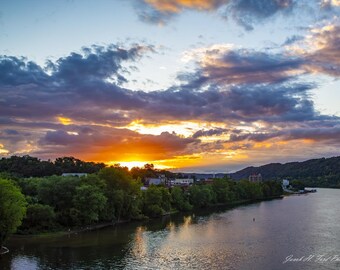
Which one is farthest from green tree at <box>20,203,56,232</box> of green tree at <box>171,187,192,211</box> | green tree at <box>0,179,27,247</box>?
green tree at <box>171,187,192,211</box>

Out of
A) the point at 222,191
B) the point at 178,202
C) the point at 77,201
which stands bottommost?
the point at 178,202

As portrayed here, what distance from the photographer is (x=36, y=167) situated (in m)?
159

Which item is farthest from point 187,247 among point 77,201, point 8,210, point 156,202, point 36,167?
point 36,167

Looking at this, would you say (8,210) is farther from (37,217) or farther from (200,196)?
(200,196)

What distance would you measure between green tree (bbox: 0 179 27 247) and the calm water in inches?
142

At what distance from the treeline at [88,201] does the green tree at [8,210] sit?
8.1 inches

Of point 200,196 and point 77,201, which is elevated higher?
point 77,201

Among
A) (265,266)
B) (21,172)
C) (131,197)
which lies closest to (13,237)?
(131,197)

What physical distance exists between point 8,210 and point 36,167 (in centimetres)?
11212

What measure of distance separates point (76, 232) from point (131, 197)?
65.9ft

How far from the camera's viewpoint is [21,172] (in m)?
157

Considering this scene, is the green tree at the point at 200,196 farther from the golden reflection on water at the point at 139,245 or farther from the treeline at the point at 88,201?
the golden reflection on water at the point at 139,245

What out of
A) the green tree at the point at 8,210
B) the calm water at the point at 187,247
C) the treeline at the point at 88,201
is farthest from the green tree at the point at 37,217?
the green tree at the point at 8,210

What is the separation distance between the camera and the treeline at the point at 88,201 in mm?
69688
